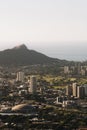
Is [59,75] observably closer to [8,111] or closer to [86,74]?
[86,74]

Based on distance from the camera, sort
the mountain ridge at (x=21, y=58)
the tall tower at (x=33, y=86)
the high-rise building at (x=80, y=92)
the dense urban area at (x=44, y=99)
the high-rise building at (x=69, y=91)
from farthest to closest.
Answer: the mountain ridge at (x=21, y=58) → the tall tower at (x=33, y=86) → the high-rise building at (x=69, y=91) → the high-rise building at (x=80, y=92) → the dense urban area at (x=44, y=99)

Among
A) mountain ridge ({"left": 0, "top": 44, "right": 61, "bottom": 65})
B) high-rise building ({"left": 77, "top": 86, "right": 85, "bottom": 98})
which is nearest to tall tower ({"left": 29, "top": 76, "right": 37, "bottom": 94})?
high-rise building ({"left": 77, "top": 86, "right": 85, "bottom": 98})

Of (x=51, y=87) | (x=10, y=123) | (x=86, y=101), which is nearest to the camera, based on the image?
(x=10, y=123)

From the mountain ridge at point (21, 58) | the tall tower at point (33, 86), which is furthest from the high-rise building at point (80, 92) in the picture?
the mountain ridge at point (21, 58)

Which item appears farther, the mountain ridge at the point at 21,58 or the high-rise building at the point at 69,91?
the mountain ridge at the point at 21,58

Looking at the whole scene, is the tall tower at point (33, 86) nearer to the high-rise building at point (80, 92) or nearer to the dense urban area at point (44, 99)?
the dense urban area at point (44, 99)

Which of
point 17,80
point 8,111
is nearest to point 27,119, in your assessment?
point 8,111

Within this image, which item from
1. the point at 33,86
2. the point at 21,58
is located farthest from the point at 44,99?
the point at 21,58

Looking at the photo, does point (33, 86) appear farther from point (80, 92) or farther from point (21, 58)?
point (21, 58)

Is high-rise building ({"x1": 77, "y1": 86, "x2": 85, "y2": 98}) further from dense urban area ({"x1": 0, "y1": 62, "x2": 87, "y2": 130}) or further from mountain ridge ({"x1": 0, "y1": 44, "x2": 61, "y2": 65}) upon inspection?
mountain ridge ({"x1": 0, "y1": 44, "x2": 61, "y2": 65})
